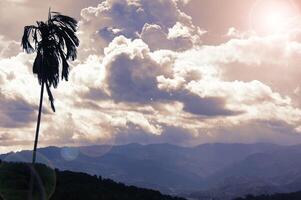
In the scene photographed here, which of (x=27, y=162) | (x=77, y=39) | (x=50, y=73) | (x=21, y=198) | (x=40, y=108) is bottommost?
(x=21, y=198)

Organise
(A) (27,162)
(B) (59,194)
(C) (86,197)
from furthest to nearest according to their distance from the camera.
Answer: (C) (86,197) → (B) (59,194) → (A) (27,162)

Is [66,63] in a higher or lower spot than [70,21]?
lower

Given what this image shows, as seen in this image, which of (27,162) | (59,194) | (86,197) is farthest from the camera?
(86,197)

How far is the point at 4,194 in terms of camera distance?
24734 millimetres

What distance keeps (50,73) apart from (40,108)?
171 centimetres

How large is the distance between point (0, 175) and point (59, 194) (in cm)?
4113

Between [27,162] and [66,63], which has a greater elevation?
[66,63]

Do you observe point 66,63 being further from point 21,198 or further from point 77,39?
point 21,198

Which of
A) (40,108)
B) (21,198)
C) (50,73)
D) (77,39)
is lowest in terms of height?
(21,198)

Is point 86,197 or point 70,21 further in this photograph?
point 86,197

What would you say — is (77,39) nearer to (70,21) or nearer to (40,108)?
(70,21)

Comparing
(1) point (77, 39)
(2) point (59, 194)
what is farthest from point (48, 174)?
(2) point (59, 194)

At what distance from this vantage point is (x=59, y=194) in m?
65.6

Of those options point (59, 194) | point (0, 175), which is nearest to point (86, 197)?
point (59, 194)
